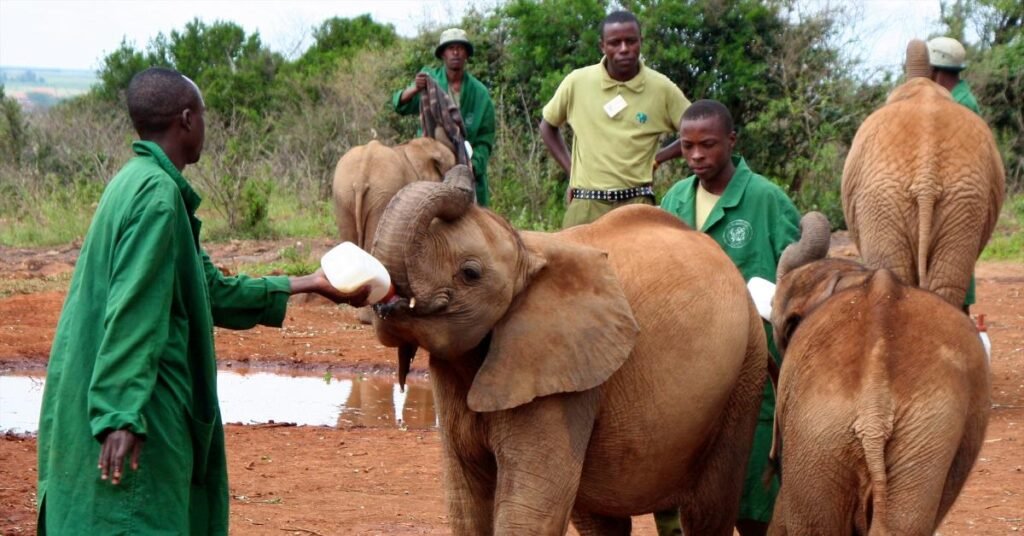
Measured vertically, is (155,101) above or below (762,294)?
above

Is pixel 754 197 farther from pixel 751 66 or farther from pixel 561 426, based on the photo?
pixel 751 66

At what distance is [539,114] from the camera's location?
18469mm

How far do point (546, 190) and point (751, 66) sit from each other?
274 centimetres

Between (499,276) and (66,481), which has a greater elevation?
(499,276)

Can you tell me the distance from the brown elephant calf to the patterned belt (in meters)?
3.07

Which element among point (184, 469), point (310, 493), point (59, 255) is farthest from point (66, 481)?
point (59, 255)

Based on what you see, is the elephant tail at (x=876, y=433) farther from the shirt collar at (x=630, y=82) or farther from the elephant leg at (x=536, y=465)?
the shirt collar at (x=630, y=82)

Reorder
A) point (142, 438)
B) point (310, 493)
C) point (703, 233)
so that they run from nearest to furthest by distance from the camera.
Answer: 1. point (142, 438)
2. point (703, 233)
3. point (310, 493)

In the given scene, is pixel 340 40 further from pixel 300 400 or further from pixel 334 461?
pixel 334 461

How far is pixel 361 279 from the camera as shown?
4.23 meters

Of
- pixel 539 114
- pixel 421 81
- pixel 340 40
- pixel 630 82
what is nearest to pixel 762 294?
pixel 630 82

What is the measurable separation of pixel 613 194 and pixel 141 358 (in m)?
4.69

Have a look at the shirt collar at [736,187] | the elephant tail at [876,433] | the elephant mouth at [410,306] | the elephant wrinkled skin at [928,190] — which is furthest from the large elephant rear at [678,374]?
the elephant wrinkled skin at [928,190]

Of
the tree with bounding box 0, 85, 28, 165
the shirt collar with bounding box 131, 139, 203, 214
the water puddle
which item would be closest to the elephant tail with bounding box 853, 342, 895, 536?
the shirt collar with bounding box 131, 139, 203, 214
